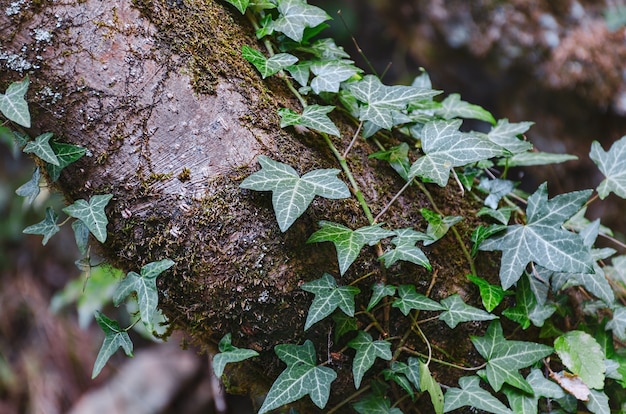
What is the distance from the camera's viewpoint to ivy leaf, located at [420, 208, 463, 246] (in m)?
1.02

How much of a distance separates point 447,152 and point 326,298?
0.39 m

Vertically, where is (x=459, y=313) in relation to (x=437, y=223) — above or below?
below

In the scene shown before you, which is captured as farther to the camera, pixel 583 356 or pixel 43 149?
pixel 583 356

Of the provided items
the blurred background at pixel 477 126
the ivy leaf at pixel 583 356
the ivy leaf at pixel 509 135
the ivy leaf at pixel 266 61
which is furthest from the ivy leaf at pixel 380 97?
the blurred background at pixel 477 126

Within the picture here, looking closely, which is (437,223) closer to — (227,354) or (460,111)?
(460,111)

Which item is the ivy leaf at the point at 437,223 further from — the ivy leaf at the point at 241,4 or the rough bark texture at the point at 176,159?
the ivy leaf at the point at 241,4

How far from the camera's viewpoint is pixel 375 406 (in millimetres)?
979

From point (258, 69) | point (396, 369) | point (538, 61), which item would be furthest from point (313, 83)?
point (538, 61)

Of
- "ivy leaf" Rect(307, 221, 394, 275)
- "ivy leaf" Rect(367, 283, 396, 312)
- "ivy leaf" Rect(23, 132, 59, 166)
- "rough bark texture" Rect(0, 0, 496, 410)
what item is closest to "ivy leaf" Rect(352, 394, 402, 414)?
"rough bark texture" Rect(0, 0, 496, 410)

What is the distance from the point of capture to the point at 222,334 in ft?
3.16

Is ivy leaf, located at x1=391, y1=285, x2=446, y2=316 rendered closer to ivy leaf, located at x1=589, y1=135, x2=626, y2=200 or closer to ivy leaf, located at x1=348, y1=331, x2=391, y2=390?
ivy leaf, located at x1=348, y1=331, x2=391, y2=390

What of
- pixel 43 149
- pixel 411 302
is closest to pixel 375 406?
pixel 411 302

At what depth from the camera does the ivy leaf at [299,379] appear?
2.96ft

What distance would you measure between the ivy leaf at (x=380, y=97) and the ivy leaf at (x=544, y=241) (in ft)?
1.07
